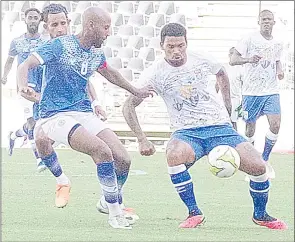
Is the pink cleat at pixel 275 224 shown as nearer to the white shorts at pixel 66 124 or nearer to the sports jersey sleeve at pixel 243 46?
the white shorts at pixel 66 124

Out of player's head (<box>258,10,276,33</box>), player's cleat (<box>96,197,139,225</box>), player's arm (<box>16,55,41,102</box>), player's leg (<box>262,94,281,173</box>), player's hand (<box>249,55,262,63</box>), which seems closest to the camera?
player's arm (<box>16,55,41,102</box>)

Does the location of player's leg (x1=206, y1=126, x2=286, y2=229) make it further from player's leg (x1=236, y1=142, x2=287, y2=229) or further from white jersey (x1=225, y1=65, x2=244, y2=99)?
white jersey (x1=225, y1=65, x2=244, y2=99)

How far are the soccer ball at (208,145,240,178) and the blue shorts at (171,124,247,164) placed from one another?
5 cm

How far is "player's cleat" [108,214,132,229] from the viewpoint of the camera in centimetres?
613

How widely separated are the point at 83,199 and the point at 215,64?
195cm

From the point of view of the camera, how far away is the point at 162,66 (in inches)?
257

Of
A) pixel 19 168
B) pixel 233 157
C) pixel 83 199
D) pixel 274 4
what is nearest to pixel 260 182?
pixel 233 157

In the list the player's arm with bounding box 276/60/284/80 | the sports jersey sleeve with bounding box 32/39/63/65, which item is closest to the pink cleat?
the sports jersey sleeve with bounding box 32/39/63/65

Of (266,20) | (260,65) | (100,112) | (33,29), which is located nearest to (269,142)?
(260,65)

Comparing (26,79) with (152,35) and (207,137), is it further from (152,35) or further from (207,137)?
(152,35)

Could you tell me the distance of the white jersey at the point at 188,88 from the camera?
21.4 ft

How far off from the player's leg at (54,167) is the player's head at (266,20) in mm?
3023

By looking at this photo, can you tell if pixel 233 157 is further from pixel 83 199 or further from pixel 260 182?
pixel 83 199

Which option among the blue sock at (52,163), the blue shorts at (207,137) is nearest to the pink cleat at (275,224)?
the blue shorts at (207,137)
